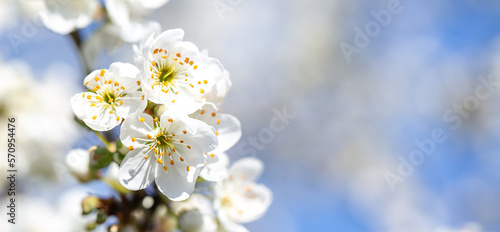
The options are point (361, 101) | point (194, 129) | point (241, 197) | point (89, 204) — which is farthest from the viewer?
Result: point (361, 101)

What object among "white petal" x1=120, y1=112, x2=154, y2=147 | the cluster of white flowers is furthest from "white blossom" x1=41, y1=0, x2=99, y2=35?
"white petal" x1=120, y1=112, x2=154, y2=147

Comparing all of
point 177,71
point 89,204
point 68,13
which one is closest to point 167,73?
point 177,71

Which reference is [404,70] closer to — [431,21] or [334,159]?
[431,21]

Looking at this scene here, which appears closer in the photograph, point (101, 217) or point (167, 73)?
point (167, 73)

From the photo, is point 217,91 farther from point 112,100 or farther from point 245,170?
point 245,170

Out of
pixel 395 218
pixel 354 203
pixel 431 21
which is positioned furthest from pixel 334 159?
pixel 431 21

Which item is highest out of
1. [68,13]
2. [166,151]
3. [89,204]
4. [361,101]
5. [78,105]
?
[361,101]

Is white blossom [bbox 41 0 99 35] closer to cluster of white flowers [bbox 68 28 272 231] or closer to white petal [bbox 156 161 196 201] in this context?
cluster of white flowers [bbox 68 28 272 231]
